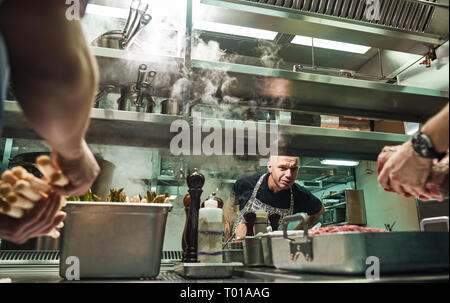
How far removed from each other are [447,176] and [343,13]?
1.46 meters

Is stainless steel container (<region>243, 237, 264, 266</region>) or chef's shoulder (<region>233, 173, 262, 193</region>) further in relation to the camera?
chef's shoulder (<region>233, 173, 262, 193</region>)

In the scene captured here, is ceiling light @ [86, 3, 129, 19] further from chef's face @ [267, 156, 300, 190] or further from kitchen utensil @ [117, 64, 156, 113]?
chef's face @ [267, 156, 300, 190]

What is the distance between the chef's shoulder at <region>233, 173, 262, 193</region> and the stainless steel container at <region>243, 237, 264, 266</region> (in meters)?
1.21

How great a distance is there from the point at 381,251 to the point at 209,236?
19.7 inches

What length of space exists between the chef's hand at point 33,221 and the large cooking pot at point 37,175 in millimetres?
1104

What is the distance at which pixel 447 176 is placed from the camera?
1.95ft

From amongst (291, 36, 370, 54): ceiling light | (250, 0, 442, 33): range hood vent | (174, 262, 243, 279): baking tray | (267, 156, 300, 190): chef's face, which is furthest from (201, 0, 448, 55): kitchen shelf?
(291, 36, 370, 54): ceiling light

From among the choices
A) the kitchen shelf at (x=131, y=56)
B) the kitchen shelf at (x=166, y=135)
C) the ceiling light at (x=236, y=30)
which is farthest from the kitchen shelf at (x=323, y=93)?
the ceiling light at (x=236, y=30)

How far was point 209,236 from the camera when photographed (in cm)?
103

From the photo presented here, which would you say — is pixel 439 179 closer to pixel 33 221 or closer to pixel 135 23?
pixel 33 221

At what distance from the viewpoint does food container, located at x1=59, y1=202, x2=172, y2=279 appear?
2.92 feet

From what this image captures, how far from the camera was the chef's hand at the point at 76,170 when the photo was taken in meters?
0.58

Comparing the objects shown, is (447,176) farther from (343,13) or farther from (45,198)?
(343,13)
